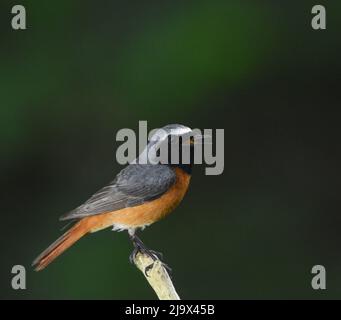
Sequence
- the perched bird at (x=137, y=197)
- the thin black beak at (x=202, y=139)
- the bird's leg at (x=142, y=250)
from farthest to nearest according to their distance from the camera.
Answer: the bird's leg at (x=142, y=250)
the perched bird at (x=137, y=197)
the thin black beak at (x=202, y=139)

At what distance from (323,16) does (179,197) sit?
155 inches

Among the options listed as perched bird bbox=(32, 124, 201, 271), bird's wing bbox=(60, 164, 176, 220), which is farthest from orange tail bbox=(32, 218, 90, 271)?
bird's wing bbox=(60, 164, 176, 220)

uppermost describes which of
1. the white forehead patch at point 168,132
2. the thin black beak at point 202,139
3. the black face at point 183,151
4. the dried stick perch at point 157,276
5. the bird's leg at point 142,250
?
the white forehead patch at point 168,132

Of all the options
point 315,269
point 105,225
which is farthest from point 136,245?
point 315,269

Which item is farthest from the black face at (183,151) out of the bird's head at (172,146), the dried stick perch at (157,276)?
the dried stick perch at (157,276)

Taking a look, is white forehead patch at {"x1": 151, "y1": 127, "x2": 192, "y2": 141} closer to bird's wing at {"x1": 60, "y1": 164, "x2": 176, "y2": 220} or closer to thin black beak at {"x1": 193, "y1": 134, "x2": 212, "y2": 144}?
thin black beak at {"x1": 193, "y1": 134, "x2": 212, "y2": 144}

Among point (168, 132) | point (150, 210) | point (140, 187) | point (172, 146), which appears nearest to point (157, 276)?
point (150, 210)

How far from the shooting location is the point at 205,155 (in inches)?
149

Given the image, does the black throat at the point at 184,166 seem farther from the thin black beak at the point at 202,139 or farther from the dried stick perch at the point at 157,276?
the dried stick perch at the point at 157,276

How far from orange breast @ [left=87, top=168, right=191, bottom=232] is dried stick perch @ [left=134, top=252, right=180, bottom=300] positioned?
25 cm

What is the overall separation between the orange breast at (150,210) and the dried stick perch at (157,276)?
249mm

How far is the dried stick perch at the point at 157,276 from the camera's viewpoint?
3.76m

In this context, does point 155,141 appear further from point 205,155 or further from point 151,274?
point 151,274

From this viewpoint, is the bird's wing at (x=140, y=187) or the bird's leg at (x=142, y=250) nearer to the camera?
the bird's wing at (x=140, y=187)
